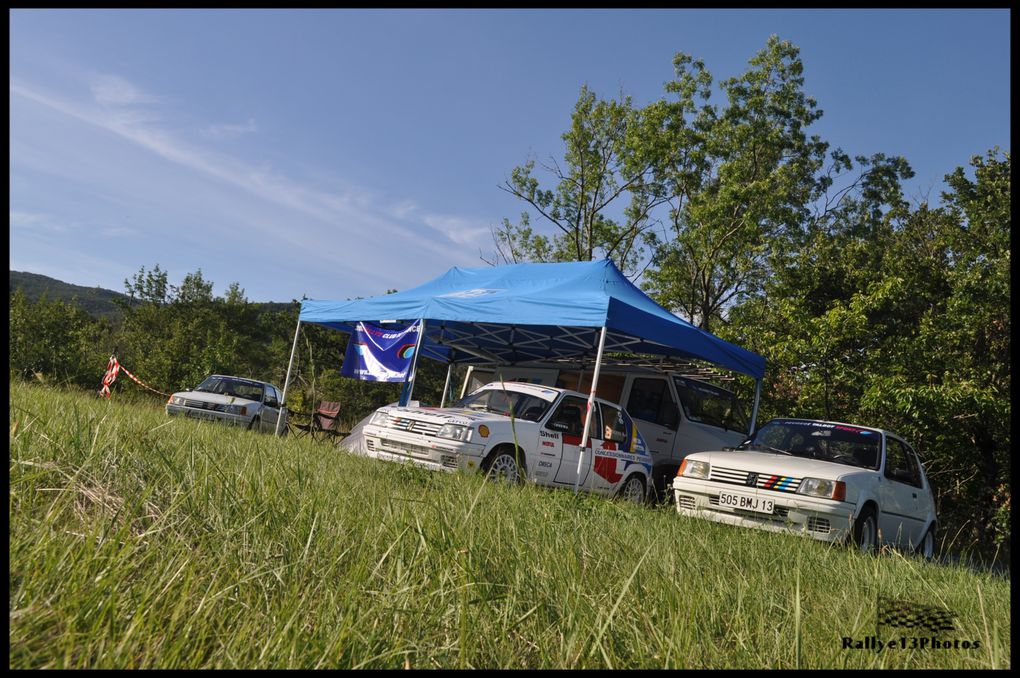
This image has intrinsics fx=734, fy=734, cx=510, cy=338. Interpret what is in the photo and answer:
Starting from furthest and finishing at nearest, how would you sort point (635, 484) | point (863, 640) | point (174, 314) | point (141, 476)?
point (174, 314) < point (635, 484) < point (141, 476) < point (863, 640)

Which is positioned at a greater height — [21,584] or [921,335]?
[921,335]

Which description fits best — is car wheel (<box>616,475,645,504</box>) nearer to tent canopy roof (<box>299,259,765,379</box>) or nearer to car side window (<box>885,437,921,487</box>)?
tent canopy roof (<box>299,259,765,379</box>)

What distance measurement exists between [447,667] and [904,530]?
7.43 m

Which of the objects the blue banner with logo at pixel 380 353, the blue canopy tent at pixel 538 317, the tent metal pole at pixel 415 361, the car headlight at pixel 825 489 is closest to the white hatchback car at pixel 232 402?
the blue banner with logo at pixel 380 353

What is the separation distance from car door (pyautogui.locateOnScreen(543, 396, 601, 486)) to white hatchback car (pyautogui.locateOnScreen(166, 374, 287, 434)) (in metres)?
5.85

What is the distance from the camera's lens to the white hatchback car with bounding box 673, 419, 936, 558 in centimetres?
699

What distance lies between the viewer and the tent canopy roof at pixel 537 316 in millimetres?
9766

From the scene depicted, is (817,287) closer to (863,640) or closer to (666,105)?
(666,105)

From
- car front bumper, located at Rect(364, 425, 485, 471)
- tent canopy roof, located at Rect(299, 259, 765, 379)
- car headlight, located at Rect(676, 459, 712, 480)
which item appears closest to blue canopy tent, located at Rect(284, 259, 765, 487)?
tent canopy roof, located at Rect(299, 259, 765, 379)

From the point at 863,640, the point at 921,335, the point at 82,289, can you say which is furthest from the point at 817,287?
the point at 82,289

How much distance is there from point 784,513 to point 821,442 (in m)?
1.78

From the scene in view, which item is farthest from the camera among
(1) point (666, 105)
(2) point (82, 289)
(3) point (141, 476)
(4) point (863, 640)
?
(2) point (82, 289)

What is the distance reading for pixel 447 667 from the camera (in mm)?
2414

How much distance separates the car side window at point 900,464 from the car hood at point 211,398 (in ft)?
39.7
